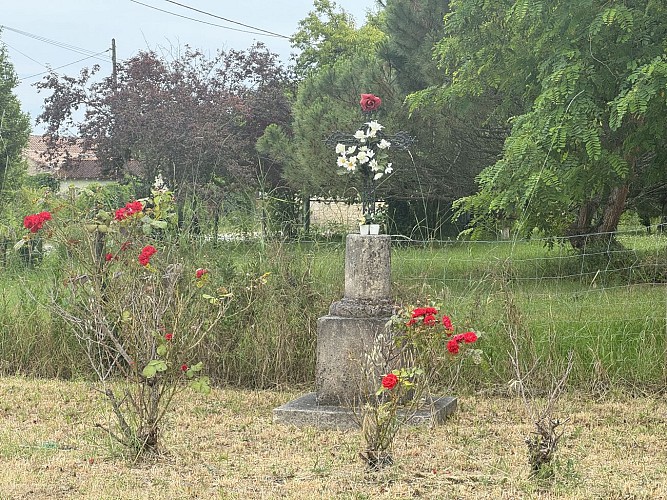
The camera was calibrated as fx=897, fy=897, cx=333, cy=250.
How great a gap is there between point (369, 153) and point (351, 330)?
1363 mm

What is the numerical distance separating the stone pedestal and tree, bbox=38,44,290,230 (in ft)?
37.2

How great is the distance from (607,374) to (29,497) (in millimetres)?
4730

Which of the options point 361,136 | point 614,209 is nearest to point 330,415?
point 361,136

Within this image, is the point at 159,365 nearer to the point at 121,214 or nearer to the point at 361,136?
the point at 121,214

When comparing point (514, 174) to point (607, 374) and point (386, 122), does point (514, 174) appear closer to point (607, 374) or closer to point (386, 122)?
point (607, 374)

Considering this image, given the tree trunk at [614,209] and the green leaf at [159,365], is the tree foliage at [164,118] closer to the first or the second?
the tree trunk at [614,209]

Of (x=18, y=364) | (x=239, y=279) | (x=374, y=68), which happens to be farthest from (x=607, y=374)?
(x=374, y=68)

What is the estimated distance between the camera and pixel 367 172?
6.85m

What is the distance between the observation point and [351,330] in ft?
21.3

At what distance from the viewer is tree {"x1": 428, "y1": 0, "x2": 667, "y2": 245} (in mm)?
8180

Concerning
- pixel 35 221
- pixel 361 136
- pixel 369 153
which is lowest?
pixel 35 221

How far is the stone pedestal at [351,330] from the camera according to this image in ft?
21.2

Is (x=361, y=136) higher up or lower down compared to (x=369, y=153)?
higher up

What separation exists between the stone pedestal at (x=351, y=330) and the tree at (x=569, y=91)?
7.65ft
